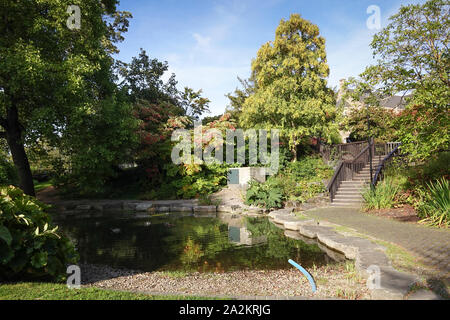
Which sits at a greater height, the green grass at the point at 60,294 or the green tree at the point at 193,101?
the green tree at the point at 193,101

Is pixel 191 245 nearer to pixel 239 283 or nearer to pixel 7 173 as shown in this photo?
pixel 239 283

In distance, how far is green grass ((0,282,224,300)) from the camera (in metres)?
3.15

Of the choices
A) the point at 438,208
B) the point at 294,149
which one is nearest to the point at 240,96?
the point at 294,149

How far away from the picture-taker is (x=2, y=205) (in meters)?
3.89

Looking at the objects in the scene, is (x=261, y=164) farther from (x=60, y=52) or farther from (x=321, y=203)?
(x=60, y=52)

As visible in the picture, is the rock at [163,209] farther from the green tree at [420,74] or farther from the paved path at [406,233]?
the green tree at [420,74]

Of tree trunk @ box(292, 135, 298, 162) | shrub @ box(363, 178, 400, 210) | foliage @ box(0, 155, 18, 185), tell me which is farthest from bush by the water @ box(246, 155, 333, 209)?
foliage @ box(0, 155, 18, 185)

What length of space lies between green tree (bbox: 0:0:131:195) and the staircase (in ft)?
34.3

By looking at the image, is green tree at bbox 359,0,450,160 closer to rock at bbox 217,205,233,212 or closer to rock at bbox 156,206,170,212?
rock at bbox 217,205,233,212

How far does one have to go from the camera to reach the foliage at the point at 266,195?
37.7 feet

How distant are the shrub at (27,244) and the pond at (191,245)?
169 cm

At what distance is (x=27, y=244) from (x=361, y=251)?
5.55 meters

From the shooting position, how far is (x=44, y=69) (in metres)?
9.26

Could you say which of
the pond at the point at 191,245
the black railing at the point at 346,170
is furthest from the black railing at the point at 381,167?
the pond at the point at 191,245
